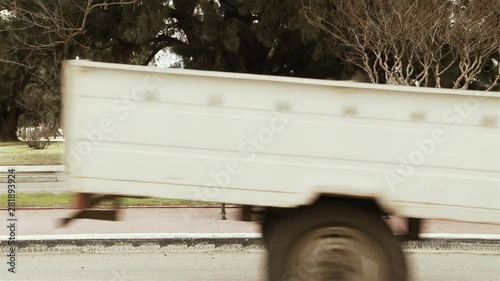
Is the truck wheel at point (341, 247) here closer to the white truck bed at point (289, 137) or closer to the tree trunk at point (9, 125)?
the white truck bed at point (289, 137)

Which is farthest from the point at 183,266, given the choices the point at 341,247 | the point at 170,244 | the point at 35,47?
the point at 35,47

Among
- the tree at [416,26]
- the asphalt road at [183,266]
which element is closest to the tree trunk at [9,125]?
the tree at [416,26]

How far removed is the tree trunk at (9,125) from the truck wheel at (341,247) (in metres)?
49.1

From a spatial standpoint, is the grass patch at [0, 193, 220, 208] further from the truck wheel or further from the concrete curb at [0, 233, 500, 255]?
the truck wheel

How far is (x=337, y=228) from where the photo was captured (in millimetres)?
4188

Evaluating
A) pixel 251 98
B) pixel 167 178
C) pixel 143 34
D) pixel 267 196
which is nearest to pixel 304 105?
pixel 251 98

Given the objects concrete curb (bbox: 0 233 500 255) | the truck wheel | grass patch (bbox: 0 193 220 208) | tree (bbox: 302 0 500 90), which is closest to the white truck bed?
the truck wheel

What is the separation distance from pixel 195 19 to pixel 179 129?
54.3ft

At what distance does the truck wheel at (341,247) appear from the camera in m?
4.18

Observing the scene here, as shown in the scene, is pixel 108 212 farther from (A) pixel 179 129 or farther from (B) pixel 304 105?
(B) pixel 304 105

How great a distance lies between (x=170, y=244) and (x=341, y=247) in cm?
385

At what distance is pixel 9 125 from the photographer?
5028 centimetres

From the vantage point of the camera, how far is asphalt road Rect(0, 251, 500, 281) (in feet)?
21.1

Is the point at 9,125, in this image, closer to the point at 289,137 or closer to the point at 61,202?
the point at 61,202
